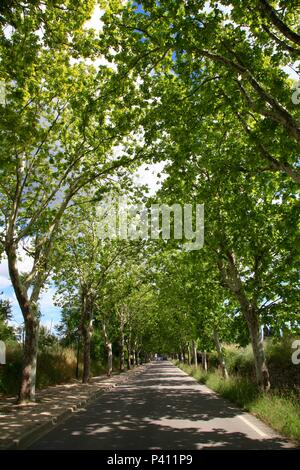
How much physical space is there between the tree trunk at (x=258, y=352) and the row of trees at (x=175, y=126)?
47 mm

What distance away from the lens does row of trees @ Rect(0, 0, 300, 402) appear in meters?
8.91

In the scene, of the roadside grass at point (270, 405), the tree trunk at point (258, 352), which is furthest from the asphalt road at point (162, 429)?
the tree trunk at point (258, 352)

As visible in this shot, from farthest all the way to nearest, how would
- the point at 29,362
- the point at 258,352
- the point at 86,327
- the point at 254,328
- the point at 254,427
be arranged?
the point at 86,327 < the point at 254,328 < the point at 258,352 < the point at 29,362 < the point at 254,427

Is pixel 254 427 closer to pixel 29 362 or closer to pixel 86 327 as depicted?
pixel 29 362

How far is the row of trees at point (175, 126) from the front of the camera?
8914 millimetres

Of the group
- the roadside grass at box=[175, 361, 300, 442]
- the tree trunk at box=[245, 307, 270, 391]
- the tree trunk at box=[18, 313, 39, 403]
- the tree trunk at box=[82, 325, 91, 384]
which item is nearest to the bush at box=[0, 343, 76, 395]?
the tree trunk at box=[82, 325, 91, 384]

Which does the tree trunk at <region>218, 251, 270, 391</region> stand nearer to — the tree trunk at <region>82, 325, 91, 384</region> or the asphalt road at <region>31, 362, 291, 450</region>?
the asphalt road at <region>31, 362, 291, 450</region>

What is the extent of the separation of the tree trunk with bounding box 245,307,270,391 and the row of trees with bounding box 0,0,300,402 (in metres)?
0.05

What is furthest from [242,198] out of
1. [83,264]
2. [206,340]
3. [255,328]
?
[206,340]

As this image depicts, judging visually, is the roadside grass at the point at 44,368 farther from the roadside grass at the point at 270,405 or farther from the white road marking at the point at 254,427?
the white road marking at the point at 254,427

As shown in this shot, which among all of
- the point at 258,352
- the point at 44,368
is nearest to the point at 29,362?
the point at 258,352

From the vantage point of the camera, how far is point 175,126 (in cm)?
1257

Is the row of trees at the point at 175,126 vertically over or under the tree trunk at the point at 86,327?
over

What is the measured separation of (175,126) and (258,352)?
8891mm
